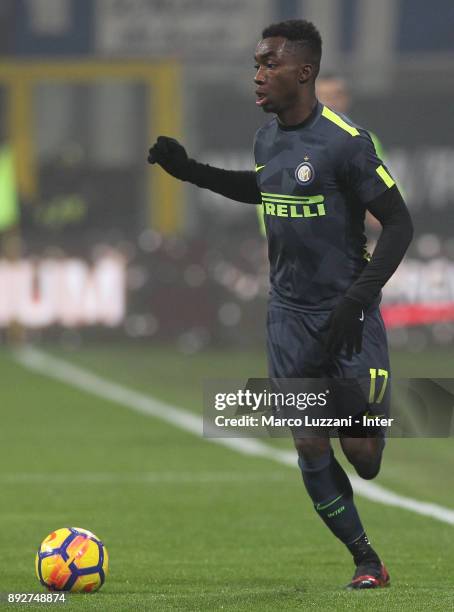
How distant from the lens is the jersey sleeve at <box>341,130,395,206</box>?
22.1ft

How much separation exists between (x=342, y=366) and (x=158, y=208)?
16938 millimetres

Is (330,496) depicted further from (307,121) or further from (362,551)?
(307,121)

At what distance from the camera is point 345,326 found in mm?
6684

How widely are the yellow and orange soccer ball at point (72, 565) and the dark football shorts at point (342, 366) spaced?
0.94m

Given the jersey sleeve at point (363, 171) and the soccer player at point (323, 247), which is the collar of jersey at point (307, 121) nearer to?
the soccer player at point (323, 247)

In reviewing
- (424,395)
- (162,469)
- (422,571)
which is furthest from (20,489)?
(422,571)

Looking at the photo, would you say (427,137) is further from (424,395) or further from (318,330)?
(318,330)

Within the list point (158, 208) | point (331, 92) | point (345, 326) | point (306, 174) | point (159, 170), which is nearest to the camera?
point (345, 326)

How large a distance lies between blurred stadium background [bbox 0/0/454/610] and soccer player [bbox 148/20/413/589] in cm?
408

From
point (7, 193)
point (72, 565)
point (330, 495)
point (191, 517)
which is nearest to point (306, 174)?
point (330, 495)

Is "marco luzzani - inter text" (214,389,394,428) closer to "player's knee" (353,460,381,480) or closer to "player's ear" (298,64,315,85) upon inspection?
"player's knee" (353,460,381,480)

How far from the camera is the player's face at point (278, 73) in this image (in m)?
6.83

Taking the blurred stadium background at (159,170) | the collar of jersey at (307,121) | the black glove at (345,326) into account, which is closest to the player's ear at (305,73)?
the collar of jersey at (307,121)

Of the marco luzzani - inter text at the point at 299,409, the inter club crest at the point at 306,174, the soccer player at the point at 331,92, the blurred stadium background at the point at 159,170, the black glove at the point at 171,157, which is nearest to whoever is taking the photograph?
the inter club crest at the point at 306,174
